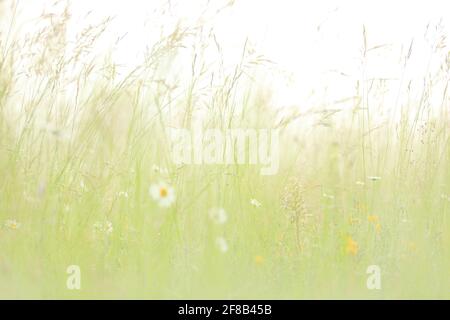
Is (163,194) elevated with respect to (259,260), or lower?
elevated

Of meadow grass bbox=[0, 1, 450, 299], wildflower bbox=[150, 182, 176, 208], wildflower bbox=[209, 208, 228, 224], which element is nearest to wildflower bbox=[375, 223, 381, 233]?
meadow grass bbox=[0, 1, 450, 299]

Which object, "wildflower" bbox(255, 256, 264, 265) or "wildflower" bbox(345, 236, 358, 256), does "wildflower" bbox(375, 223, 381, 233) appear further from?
"wildflower" bbox(255, 256, 264, 265)

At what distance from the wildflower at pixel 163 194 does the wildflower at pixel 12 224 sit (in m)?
0.49

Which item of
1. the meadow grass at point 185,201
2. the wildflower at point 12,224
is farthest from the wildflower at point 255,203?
the wildflower at point 12,224

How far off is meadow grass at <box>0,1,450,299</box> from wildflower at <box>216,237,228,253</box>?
0.5 inches

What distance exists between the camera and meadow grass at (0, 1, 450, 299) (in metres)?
2.21

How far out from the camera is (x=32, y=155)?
2.49m

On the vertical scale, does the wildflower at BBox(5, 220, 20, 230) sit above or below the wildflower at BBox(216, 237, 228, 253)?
above

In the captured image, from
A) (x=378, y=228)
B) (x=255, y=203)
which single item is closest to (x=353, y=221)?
(x=378, y=228)

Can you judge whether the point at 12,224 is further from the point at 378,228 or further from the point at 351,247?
the point at 378,228

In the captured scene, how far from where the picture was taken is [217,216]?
2332 millimetres

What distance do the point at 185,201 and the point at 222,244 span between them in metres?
0.24

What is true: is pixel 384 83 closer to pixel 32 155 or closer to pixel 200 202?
pixel 200 202
